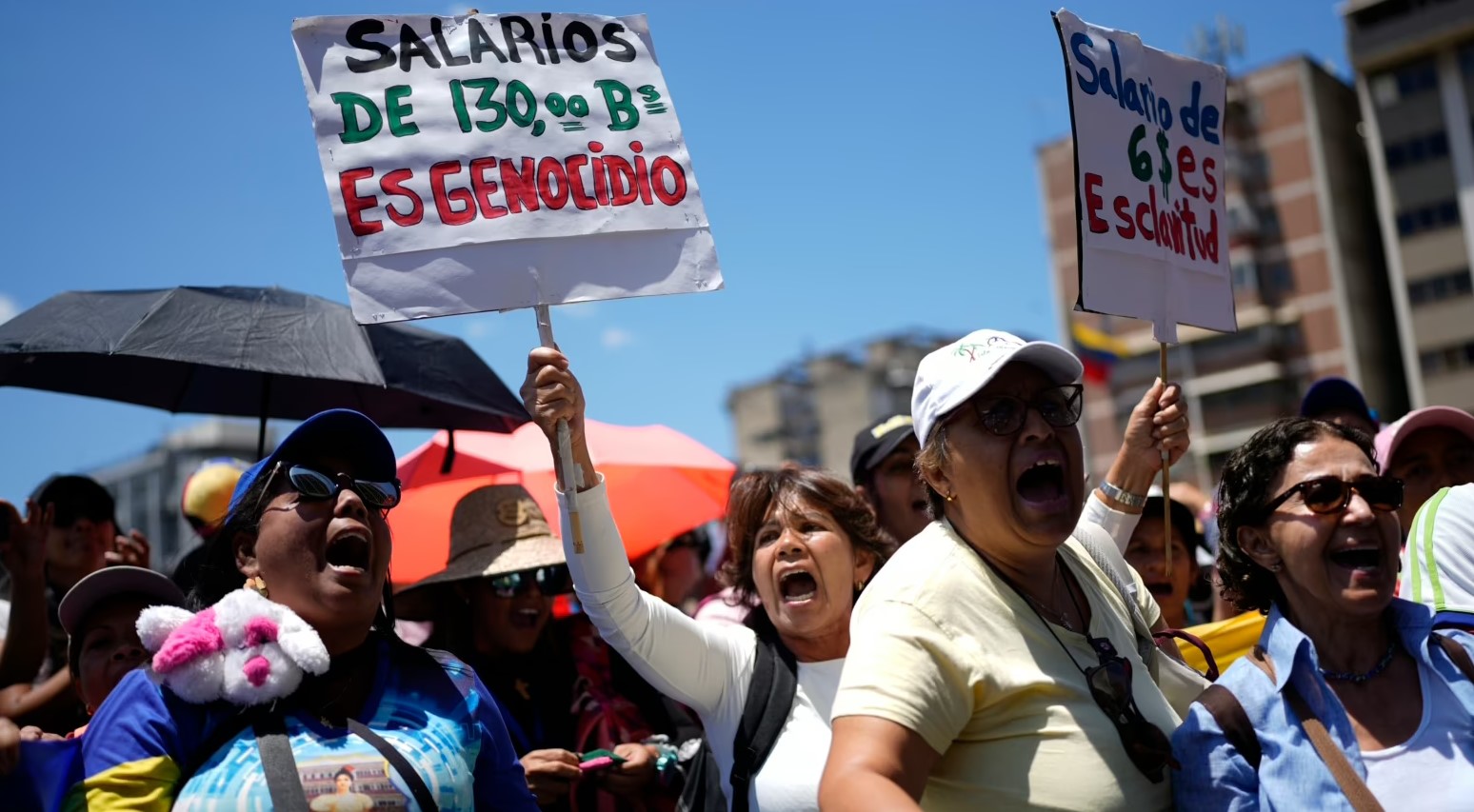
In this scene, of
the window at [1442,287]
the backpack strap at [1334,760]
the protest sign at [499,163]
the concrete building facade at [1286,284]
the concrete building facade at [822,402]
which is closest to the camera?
the backpack strap at [1334,760]

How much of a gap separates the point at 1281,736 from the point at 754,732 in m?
1.46

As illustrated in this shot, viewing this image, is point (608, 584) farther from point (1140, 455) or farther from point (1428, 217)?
point (1428, 217)

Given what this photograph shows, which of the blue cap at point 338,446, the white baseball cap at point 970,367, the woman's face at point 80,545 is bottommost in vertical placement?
the woman's face at point 80,545

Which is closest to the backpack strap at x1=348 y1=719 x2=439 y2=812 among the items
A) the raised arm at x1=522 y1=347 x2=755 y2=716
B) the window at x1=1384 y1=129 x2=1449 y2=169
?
the raised arm at x1=522 y1=347 x2=755 y2=716

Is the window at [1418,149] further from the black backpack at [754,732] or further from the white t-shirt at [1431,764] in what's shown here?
the white t-shirt at [1431,764]

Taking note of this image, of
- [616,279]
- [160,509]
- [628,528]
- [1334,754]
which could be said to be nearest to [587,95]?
[616,279]

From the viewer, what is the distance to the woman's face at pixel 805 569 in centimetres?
382

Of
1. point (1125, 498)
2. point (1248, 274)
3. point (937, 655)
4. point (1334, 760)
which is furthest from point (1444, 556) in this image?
point (1248, 274)

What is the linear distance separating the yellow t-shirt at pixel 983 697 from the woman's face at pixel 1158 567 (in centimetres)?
239

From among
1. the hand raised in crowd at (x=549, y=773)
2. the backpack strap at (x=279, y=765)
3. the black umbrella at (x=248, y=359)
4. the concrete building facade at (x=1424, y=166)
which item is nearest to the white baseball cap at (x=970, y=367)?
the backpack strap at (x=279, y=765)

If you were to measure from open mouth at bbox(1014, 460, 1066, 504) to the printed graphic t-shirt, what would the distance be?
1353 millimetres

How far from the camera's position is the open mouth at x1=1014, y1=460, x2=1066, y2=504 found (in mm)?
2617

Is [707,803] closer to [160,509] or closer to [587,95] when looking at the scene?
[587,95]

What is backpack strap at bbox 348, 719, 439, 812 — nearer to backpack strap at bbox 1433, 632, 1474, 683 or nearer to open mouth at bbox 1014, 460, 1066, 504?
open mouth at bbox 1014, 460, 1066, 504
